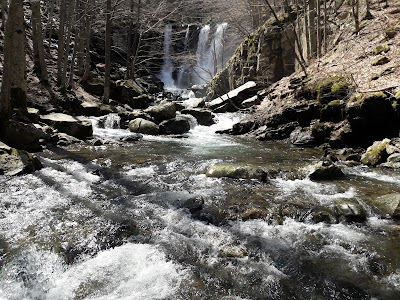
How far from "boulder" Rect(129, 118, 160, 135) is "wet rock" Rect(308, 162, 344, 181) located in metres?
8.13

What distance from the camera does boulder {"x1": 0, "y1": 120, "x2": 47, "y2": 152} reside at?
360 inches

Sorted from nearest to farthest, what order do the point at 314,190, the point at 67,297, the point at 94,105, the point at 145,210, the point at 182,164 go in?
the point at 67,297 → the point at 145,210 → the point at 314,190 → the point at 182,164 → the point at 94,105

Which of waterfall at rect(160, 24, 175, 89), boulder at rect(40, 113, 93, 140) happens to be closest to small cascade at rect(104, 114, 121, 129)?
boulder at rect(40, 113, 93, 140)

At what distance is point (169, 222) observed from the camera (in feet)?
17.0

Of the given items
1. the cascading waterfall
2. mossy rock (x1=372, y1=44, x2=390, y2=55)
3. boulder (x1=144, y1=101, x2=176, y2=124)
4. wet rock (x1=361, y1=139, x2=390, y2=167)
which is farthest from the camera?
the cascading waterfall

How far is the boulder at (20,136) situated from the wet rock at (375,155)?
8916mm

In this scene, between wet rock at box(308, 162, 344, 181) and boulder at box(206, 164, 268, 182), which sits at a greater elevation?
wet rock at box(308, 162, 344, 181)

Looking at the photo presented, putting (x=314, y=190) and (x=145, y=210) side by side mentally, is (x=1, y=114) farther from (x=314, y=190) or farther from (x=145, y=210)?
(x=314, y=190)

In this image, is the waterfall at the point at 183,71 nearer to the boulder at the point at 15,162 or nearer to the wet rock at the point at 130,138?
the wet rock at the point at 130,138

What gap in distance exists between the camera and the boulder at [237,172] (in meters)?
7.28

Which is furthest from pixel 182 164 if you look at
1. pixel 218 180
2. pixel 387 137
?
pixel 387 137

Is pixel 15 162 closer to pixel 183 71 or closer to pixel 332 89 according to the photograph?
pixel 332 89

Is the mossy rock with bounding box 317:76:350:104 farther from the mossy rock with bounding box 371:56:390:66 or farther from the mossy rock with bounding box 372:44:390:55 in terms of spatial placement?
the mossy rock with bounding box 372:44:390:55

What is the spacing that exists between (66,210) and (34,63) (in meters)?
12.9
